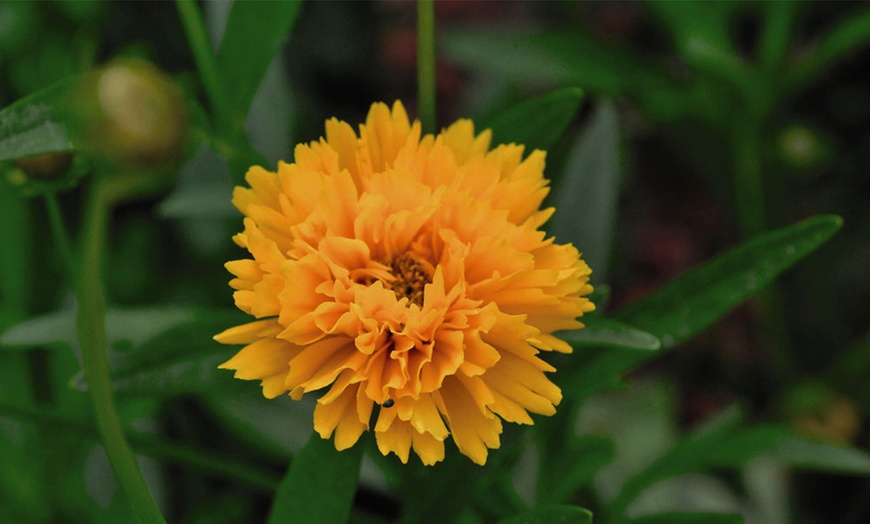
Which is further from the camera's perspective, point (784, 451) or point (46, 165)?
point (784, 451)

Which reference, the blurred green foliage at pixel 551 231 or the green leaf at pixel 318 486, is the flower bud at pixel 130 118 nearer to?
the blurred green foliage at pixel 551 231

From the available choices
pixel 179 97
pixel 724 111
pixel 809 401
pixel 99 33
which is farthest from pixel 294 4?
pixel 809 401

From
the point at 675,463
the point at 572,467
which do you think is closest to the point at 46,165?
the point at 572,467

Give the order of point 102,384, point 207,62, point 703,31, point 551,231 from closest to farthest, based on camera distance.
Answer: point 102,384, point 207,62, point 551,231, point 703,31

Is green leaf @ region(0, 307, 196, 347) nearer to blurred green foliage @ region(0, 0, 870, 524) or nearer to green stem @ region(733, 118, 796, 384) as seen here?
blurred green foliage @ region(0, 0, 870, 524)

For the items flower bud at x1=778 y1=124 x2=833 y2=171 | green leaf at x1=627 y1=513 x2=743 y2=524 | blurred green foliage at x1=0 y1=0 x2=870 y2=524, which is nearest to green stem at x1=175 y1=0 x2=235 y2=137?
blurred green foliage at x1=0 y1=0 x2=870 y2=524

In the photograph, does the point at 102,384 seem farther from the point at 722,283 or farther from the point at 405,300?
the point at 722,283
